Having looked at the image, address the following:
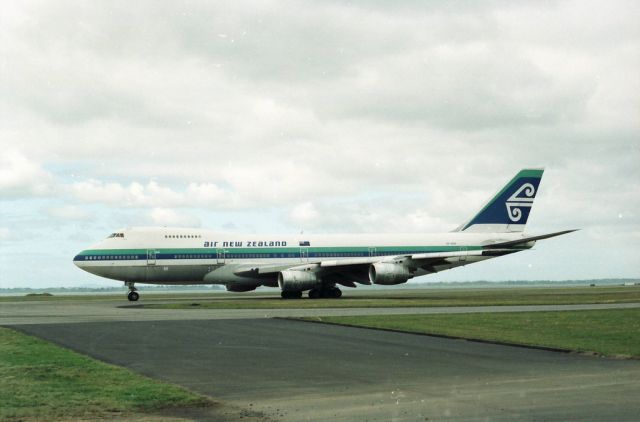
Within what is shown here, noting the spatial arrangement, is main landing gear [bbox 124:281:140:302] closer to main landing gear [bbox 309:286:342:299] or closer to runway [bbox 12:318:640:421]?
main landing gear [bbox 309:286:342:299]

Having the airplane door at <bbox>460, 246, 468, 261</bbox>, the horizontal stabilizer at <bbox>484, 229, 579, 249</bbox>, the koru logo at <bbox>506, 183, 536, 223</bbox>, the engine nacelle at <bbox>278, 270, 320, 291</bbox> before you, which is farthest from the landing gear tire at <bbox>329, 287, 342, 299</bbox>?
the koru logo at <bbox>506, 183, 536, 223</bbox>

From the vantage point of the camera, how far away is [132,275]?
48281mm

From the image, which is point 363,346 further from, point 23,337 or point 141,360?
point 23,337

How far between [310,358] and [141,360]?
3.48 meters

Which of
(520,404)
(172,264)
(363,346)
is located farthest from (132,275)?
(520,404)

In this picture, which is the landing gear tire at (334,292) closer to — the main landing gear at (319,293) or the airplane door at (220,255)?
the main landing gear at (319,293)

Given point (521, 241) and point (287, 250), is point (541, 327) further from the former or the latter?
point (521, 241)

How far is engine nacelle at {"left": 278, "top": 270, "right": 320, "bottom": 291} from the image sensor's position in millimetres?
47188

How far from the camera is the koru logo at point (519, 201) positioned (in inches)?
2250

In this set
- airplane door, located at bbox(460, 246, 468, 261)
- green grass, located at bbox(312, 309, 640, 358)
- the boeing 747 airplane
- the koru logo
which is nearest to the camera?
green grass, located at bbox(312, 309, 640, 358)

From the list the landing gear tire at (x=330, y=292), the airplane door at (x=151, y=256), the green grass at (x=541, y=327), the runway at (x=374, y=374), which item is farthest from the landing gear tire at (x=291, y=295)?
the runway at (x=374, y=374)

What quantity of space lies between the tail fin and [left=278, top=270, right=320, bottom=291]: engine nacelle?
15.9 meters

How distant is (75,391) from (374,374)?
194 inches

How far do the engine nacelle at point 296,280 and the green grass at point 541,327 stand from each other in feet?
69.1
